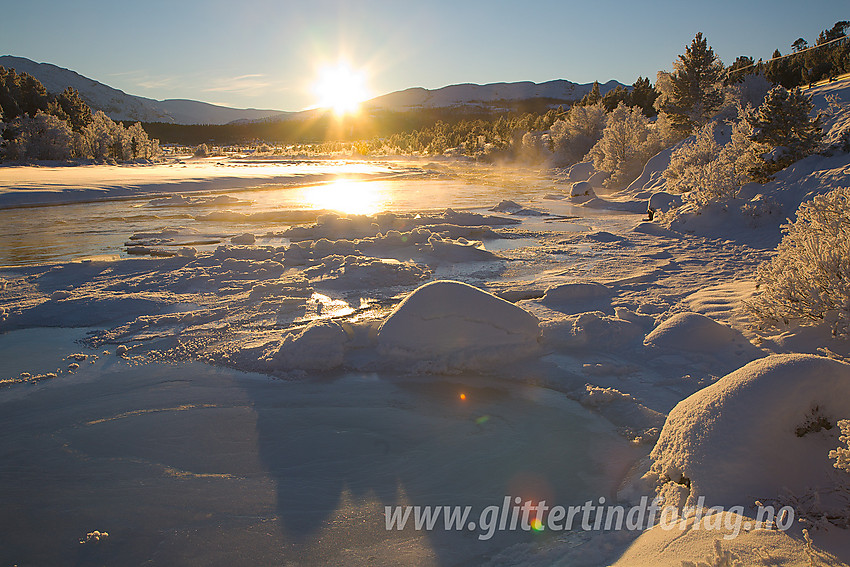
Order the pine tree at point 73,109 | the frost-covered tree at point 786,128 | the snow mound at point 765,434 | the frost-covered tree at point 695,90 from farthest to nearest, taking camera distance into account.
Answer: the pine tree at point 73,109
the frost-covered tree at point 695,90
the frost-covered tree at point 786,128
the snow mound at point 765,434

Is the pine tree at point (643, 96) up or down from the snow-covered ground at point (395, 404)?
up

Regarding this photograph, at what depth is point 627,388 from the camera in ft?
17.3

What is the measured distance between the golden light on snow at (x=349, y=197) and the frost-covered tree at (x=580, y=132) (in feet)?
62.2

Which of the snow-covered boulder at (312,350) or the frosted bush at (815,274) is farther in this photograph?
the snow-covered boulder at (312,350)

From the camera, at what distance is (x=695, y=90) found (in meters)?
24.8

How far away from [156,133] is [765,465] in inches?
4855

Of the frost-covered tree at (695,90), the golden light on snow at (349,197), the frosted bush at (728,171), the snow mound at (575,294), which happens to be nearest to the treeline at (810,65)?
the frost-covered tree at (695,90)

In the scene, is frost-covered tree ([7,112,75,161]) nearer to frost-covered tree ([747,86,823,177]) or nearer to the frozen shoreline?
the frozen shoreline

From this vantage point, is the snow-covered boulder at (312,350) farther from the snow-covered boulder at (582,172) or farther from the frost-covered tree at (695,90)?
the snow-covered boulder at (582,172)

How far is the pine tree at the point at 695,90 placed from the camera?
2453 centimetres

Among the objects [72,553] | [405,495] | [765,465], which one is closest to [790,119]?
[765,465]

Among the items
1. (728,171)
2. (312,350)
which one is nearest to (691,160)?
(728,171)

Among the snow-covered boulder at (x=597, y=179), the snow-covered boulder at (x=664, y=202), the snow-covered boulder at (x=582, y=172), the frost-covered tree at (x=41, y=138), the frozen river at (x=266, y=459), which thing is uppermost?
the frost-covered tree at (x=41, y=138)

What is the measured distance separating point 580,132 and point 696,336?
39.6 m
